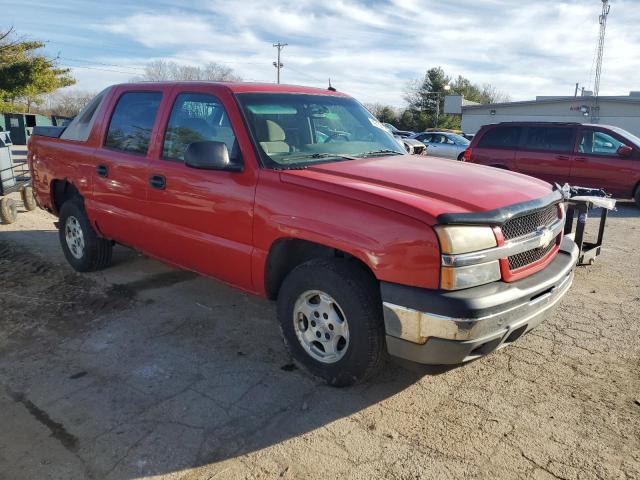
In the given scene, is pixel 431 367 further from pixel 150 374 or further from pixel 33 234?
pixel 33 234

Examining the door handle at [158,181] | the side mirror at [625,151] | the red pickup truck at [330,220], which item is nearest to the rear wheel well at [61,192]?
the red pickup truck at [330,220]

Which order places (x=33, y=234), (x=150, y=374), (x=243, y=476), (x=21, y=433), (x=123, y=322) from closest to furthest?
(x=243, y=476)
(x=21, y=433)
(x=150, y=374)
(x=123, y=322)
(x=33, y=234)

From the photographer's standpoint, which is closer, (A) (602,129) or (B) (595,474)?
(B) (595,474)

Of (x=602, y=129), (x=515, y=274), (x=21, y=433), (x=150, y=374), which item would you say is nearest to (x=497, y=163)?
(x=602, y=129)

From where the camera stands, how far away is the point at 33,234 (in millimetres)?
7105

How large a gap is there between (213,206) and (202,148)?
0.48m

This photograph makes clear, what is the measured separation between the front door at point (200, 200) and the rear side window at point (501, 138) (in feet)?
30.0

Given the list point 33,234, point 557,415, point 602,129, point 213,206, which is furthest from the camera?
point 602,129

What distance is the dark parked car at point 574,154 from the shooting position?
10562 mm

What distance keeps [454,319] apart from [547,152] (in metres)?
9.76

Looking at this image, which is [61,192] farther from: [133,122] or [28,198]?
[28,198]

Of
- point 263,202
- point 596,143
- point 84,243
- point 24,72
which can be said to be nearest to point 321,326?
point 263,202

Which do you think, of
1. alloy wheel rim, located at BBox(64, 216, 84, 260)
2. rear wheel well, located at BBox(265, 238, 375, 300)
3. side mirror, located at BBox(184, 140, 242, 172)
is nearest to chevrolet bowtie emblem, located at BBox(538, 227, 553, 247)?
rear wheel well, located at BBox(265, 238, 375, 300)

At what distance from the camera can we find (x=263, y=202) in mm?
3316
